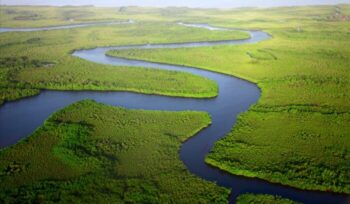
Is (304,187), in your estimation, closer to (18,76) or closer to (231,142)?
(231,142)

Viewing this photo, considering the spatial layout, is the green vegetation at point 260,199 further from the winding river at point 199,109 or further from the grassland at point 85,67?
the grassland at point 85,67

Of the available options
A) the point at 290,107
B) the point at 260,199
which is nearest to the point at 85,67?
the point at 290,107

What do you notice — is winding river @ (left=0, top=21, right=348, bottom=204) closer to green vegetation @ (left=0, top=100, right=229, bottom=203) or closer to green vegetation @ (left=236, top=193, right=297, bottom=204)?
green vegetation @ (left=236, top=193, right=297, bottom=204)

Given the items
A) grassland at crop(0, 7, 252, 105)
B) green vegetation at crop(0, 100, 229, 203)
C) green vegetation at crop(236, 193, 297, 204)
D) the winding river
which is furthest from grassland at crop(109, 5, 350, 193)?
grassland at crop(0, 7, 252, 105)

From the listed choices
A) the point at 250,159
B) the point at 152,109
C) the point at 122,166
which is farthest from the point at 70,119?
the point at 250,159

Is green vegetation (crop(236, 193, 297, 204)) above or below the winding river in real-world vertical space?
below
